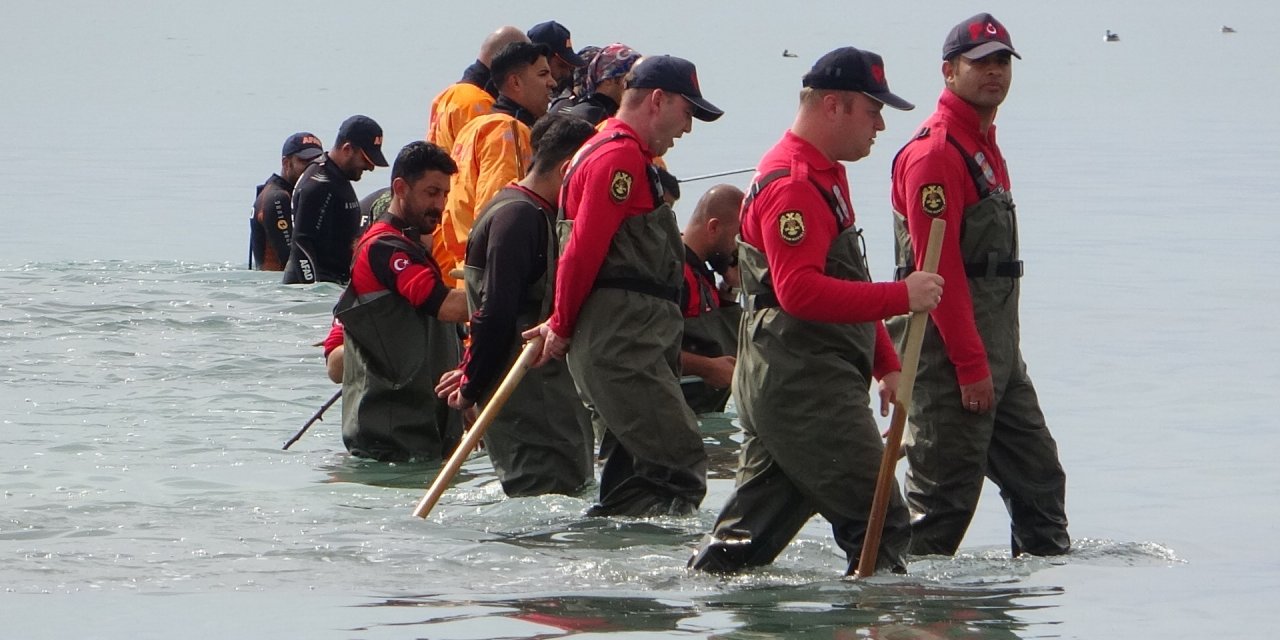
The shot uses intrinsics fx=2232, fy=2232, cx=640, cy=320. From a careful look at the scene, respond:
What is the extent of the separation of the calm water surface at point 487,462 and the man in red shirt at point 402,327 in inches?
7.9

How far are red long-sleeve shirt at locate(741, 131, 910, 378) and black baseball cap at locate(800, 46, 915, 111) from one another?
7.8 inches

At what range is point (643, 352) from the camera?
8.32 m

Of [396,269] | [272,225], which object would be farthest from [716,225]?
[272,225]

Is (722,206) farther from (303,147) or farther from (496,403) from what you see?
(303,147)

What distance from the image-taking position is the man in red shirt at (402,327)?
989cm

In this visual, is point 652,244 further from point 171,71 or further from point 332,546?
point 171,71

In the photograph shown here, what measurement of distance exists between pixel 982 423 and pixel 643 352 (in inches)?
52.0

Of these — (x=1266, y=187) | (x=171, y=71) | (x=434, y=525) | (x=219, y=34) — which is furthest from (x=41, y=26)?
(x=434, y=525)

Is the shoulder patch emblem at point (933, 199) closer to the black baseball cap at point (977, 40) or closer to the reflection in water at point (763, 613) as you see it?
the black baseball cap at point (977, 40)

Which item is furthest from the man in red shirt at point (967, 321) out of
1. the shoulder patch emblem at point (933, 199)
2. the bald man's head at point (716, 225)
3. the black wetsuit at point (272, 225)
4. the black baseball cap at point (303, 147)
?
the black wetsuit at point (272, 225)

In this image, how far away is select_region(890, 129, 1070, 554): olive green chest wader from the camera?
7.76 m

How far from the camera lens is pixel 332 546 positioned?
337 inches

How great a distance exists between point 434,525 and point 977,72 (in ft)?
9.34

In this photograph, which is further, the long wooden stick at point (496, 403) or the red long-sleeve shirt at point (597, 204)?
the long wooden stick at point (496, 403)
